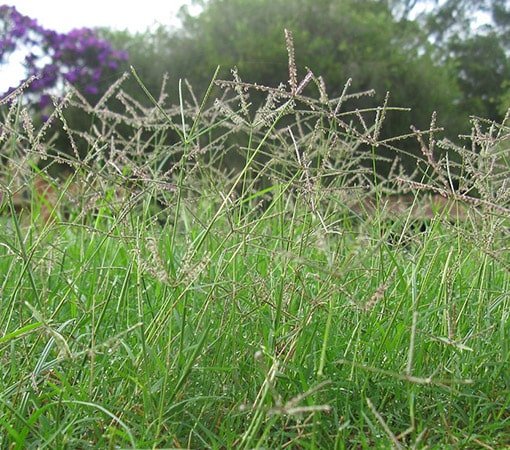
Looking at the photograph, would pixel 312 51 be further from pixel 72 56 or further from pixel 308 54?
pixel 72 56

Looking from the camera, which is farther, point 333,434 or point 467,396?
point 467,396

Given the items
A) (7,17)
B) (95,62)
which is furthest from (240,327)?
(95,62)

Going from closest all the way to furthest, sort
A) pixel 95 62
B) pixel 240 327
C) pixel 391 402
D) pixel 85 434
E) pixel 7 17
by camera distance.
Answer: pixel 85 434, pixel 391 402, pixel 240 327, pixel 7 17, pixel 95 62

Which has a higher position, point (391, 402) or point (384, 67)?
point (384, 67)

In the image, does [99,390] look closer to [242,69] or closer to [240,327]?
[240,327]

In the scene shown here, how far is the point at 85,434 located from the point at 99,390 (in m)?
0.15

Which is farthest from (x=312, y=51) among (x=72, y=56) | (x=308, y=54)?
(x=72, y=56)

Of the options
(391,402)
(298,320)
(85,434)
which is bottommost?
(85,434)

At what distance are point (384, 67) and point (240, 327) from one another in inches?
310

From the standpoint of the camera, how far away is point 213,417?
142 centimetres

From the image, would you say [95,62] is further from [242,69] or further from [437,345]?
[437,345]

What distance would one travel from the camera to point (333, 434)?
1.39m

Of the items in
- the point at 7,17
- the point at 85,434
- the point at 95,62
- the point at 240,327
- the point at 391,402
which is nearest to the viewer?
the point at 85,434

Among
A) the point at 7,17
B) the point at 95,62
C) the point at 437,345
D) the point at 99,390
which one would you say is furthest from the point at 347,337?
the point at 95,62
